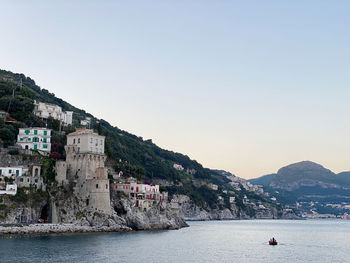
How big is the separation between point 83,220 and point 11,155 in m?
17.1

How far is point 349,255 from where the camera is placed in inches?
2441

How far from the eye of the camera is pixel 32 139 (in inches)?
3191

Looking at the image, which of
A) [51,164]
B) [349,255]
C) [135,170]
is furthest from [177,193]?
[349,255]

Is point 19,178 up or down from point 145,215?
up

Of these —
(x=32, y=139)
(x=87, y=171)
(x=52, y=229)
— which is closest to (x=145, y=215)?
(x=87, y=171)

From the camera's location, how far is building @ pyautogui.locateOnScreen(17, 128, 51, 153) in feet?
265

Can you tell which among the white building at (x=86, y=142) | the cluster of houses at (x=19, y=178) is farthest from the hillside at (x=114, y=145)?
the cluster of houses at (x=19, y=178)

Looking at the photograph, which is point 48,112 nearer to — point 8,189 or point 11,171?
point 11,171

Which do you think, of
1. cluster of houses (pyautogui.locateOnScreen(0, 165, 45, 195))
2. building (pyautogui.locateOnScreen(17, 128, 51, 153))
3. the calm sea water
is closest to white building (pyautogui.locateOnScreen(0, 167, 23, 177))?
cluster of houses (pyautogui.locateOnScreen(0, 165, 45, 195))

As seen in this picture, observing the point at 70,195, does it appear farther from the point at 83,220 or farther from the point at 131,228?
the point at 131,228

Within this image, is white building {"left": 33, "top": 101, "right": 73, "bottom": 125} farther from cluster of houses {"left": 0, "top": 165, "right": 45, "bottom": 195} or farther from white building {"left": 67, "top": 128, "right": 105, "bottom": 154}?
cluster of houses {"left": 0, "top": 165, "right": 45, "bottom": 195}

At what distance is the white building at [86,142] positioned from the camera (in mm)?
77062

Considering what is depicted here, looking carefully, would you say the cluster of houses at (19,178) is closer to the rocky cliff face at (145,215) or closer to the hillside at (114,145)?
the hillside at (114,145)

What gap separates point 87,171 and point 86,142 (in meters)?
5.49
